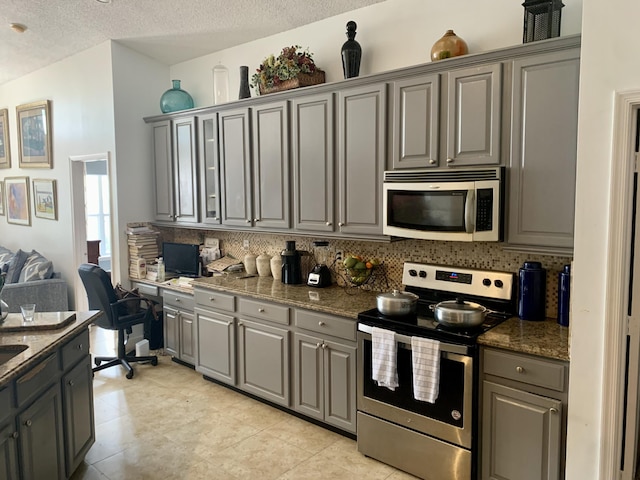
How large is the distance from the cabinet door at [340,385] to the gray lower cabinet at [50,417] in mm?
1499

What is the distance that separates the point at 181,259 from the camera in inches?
191

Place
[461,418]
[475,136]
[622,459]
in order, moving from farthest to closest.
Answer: [475,136] → [461,418] → [622,459]

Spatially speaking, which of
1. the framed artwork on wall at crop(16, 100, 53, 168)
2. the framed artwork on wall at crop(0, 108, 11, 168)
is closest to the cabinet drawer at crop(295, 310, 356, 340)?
the framed artwork on wall at crop(16, 100, 53, 168)

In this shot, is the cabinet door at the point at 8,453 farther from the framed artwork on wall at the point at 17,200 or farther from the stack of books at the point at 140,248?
the framed artwork on wall at the point at 17,200

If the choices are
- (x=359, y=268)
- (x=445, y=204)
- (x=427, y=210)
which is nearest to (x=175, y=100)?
(x=359, y=268)

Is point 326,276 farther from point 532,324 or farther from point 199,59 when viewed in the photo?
point 199,59

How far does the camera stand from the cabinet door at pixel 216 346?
12.5 feet

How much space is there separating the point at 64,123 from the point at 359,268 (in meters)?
4.22

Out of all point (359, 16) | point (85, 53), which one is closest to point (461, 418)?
point (359, 16)

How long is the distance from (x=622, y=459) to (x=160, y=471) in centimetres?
246

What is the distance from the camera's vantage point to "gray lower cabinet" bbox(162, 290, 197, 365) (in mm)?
4285

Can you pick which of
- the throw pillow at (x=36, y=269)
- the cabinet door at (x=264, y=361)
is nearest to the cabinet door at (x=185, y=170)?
the cabinet door at (x=264, y=361)

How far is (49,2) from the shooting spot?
12.7 feet

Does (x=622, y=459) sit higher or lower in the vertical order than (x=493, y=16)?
lower
